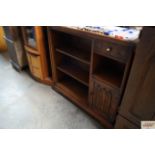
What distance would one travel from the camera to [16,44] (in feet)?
7.20

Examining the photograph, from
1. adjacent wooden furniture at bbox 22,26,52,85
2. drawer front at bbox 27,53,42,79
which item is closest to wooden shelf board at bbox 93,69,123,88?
adjacent wooden furniture at bbox 22,26,52,85

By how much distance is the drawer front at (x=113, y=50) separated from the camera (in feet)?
3.17

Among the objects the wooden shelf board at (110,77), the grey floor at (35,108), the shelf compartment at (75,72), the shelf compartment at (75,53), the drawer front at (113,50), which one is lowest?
the grey floor at (35,108)

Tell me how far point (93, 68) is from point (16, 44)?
1556mm

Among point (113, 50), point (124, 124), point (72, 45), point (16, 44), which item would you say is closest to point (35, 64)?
point (16, 44)

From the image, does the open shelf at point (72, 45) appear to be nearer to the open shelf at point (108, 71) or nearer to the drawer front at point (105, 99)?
the open shelf at point (108, 71)

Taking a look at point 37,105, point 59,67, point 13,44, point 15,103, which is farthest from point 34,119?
point 13,44

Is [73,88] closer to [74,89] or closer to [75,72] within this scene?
[74,89]

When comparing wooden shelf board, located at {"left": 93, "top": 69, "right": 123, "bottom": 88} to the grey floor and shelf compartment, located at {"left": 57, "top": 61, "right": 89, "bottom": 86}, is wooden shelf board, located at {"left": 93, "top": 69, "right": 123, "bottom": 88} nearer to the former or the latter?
shelf compartment, located at {"left": 57, "top": 61, "right": 89, "bottom": 86}

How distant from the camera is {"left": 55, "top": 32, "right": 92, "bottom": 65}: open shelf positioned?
1.60 metres

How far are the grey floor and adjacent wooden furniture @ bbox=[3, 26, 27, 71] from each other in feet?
1.10

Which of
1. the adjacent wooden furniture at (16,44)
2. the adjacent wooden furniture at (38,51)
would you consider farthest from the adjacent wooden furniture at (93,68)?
the adjacent wooden furniture at (16,44)

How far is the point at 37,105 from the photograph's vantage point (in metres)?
1.82
